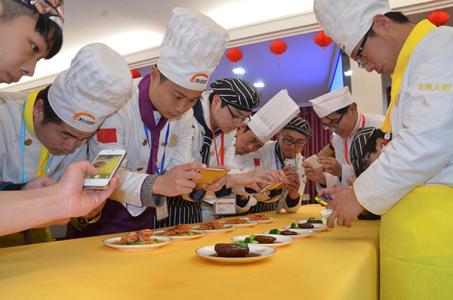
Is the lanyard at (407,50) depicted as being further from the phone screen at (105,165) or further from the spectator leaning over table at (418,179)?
the phone screen at (105,165)

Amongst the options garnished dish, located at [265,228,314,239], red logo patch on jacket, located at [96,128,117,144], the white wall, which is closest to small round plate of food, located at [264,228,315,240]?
garnished dish, located at [265,228,314,239]

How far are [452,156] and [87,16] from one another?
458 centimetres

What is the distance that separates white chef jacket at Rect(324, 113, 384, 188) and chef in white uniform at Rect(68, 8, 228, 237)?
57.4 inches

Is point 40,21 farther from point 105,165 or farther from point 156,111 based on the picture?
point 156,111

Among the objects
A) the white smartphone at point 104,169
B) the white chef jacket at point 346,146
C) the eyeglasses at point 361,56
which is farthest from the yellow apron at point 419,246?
the white chef jacket at point 346,146

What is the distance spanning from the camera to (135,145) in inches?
80.1

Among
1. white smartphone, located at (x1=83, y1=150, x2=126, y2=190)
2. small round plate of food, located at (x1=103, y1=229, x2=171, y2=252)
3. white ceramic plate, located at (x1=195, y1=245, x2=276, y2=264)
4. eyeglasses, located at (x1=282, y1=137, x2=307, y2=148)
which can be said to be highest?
eyeglasses, located at (x1=282, y1=137, x2=307, y2=148)

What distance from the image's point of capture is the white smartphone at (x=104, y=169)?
1014mm

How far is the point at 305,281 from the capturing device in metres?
0.88

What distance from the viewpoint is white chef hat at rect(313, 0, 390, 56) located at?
61.4 inches

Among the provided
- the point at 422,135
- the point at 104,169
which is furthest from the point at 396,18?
the point at 104,169

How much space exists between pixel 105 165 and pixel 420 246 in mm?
947

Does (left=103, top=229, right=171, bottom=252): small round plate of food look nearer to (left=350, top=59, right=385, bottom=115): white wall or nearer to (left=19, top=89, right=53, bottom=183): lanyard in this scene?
(left=19, top=89, right=53, bottom=183): lanyard

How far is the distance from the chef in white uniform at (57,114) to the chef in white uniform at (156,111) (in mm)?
216
